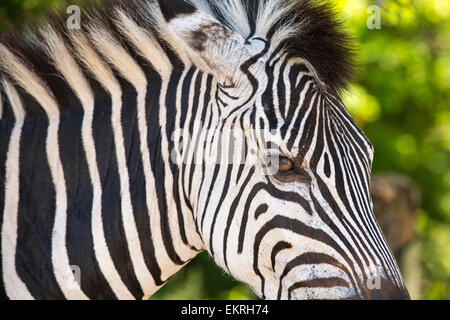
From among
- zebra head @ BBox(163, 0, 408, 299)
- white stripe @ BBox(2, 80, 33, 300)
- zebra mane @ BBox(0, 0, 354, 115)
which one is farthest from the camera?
zebra mane @ BBox(0, 0, 354, 115)

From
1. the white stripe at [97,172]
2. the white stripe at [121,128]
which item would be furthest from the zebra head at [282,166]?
the white stripe at [97,172]

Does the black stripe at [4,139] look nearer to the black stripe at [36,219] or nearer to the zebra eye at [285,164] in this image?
the black stripe at [36,219]

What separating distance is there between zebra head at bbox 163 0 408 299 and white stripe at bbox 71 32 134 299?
0.48 metres

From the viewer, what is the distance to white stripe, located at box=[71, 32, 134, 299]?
303 cm

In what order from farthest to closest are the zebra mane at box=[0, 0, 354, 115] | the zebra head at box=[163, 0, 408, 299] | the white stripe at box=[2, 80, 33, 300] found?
1. the zebra mane at box=[0, 0, 354, 115]
2. the white stripe at box=[2, 80, 33, 300]
3. the zebra head at box=[163, 0, 408, 299]

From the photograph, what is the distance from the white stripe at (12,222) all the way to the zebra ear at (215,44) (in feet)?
3.45

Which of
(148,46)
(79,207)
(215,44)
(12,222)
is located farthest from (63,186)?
(215,44)

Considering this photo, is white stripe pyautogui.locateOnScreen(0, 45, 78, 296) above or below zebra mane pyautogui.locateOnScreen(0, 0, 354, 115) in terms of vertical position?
below

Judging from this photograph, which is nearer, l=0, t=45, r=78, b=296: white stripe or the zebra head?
the zebra head

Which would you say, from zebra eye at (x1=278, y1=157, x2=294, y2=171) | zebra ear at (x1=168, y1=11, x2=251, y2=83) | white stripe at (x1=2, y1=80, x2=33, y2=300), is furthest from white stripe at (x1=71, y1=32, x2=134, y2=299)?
zebra eye at (x1=278, y1=157, x2=294, y2=171)

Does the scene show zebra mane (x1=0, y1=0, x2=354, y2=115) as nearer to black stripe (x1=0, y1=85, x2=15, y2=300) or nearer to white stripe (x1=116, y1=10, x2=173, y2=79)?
white stripe (x1=116, y1=10, x2=173, y2=79)

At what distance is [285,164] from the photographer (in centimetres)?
281

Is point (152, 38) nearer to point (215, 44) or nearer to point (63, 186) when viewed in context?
point (215, 44)
